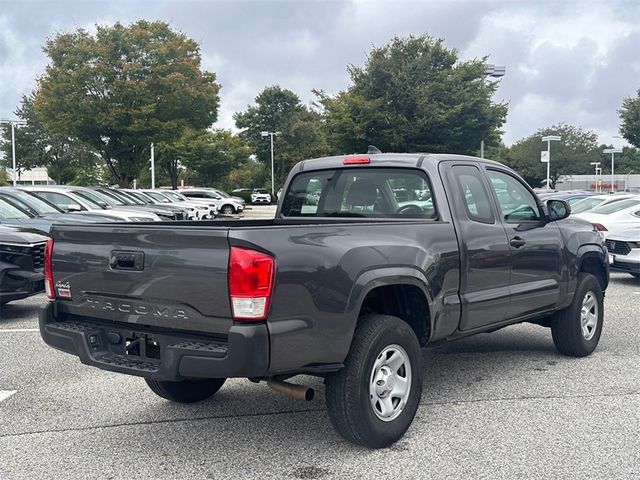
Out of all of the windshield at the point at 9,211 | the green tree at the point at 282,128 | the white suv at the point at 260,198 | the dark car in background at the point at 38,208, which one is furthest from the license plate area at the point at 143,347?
the green tree at the point at 282,128

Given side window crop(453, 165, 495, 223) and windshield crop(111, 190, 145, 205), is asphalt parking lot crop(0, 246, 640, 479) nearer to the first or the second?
side window crop(453, 165, 495, 223)

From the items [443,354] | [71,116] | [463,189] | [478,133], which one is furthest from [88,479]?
[478,133]

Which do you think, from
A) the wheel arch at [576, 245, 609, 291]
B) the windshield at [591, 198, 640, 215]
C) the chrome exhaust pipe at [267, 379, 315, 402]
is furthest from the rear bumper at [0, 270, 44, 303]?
the windshield at [591, 198, 640, 215]

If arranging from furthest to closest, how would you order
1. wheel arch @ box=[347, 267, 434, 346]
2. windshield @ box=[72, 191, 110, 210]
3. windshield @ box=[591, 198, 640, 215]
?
windshield @ box=[72, 191, 110, 210] < windshield @ box=[591, 198, 640, 215] < wheel arch @ box=[347, 267, 434, 346]

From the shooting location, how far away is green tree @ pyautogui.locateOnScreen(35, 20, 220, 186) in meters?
26.8

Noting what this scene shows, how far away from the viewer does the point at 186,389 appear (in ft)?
16.5

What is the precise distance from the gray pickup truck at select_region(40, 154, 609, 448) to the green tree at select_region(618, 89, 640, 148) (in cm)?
3645

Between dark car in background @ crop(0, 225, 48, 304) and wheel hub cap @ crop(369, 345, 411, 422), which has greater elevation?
dark car in background @ crop(0, 225, 48, 304)

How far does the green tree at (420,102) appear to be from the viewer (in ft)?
98.5

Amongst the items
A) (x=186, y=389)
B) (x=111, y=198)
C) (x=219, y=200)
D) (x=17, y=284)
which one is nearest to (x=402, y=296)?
(x=186, y=389)

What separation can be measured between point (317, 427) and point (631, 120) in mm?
38844

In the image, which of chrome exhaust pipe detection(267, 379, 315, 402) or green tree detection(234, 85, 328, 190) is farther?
green tree detection(234, 85, 328, 190)

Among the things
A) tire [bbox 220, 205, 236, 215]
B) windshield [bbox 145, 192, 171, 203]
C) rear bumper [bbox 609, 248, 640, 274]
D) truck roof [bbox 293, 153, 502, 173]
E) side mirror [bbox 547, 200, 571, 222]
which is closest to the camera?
truck roof [bbox 293, 153, 502, 173]

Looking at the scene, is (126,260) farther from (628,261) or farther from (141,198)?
(141,198)
